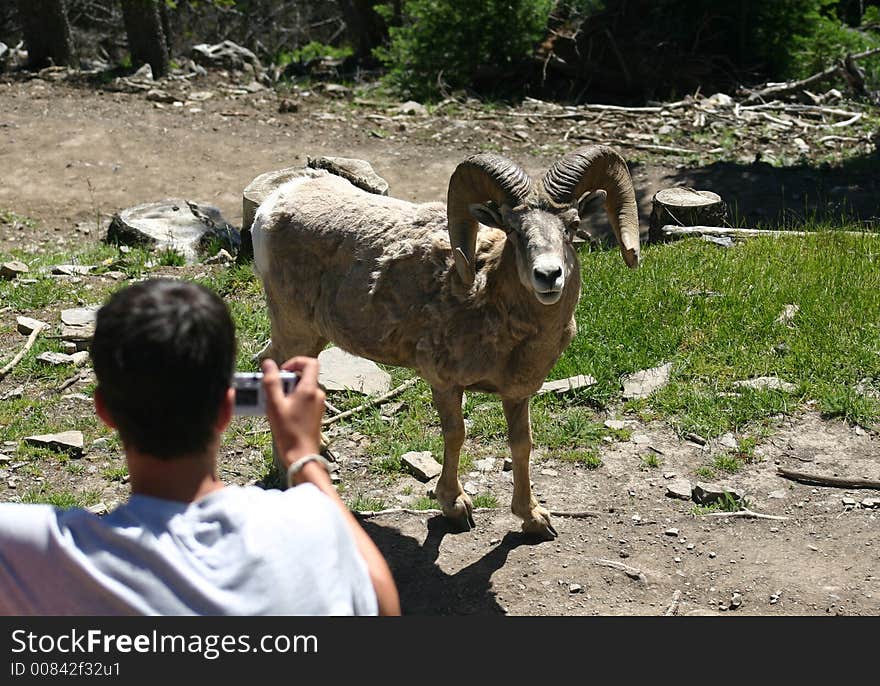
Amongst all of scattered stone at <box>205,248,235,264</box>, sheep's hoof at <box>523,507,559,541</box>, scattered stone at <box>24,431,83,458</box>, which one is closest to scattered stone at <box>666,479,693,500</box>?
sheep's hoof at <box>523,507,559,541</box>

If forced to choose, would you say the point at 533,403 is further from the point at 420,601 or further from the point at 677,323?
the point at 420,601

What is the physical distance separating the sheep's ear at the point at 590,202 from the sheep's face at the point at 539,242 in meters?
0.25

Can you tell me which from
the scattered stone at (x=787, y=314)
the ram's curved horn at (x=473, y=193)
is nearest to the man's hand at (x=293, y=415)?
the ram's curved horn at (x=473, y=193)

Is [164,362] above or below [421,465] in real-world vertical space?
above

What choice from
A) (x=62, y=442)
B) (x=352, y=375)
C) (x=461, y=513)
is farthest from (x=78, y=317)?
(x=461, y=513)

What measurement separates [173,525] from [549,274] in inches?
120

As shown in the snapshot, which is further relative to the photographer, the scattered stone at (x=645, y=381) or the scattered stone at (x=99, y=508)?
the scattered stone at (x=645, y=381)

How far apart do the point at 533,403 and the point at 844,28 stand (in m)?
15.1

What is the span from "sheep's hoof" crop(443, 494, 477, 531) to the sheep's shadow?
0.07 meters

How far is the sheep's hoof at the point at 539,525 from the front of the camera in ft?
19.6

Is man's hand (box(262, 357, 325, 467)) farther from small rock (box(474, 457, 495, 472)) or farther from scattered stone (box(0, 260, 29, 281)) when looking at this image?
scattered stone (box(0, 260, 29, 281))

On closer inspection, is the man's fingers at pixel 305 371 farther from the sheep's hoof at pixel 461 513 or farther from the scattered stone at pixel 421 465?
the scattered stone at pixel 421 465

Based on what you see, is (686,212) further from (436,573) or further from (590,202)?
(436,573)

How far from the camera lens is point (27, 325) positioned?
8.95 metres
